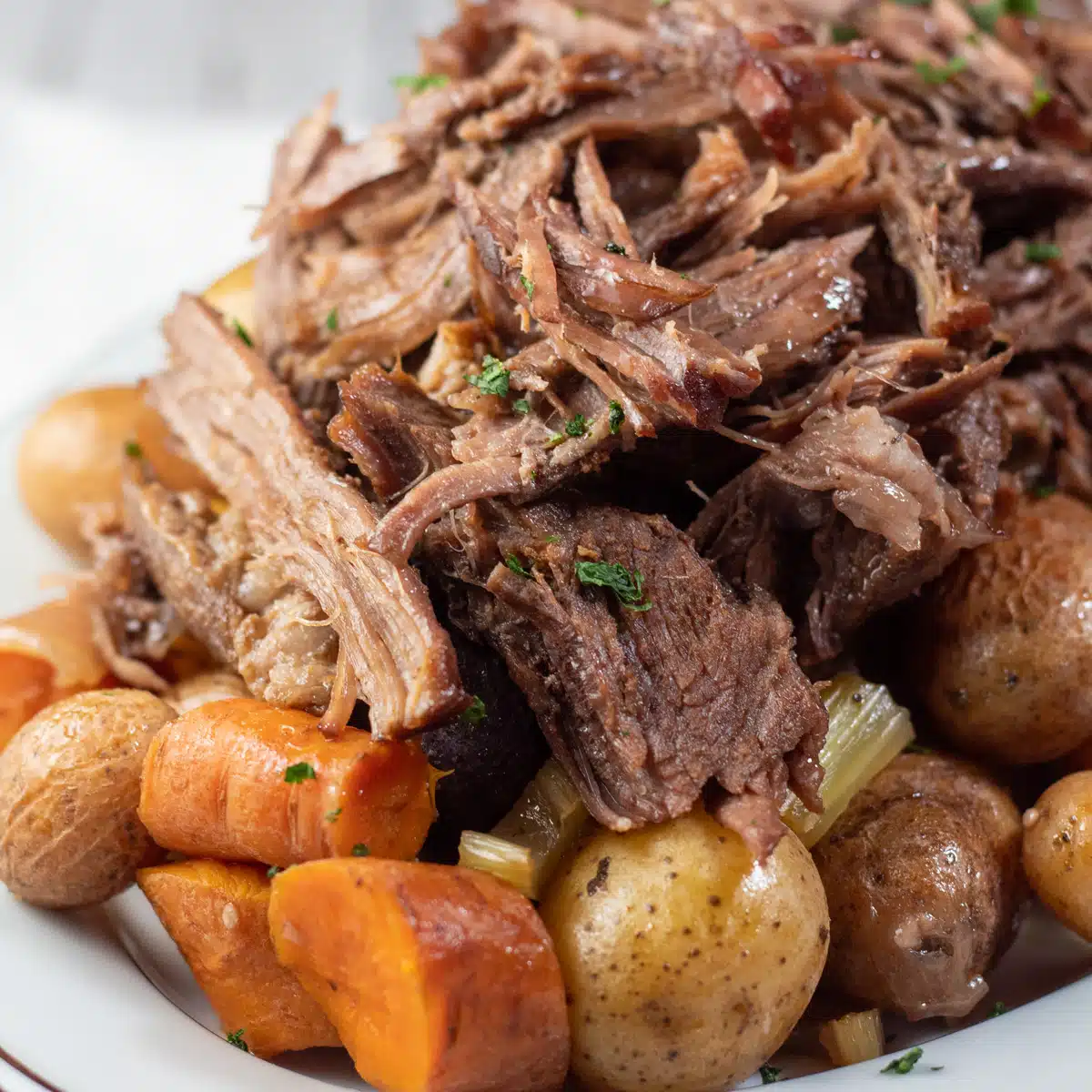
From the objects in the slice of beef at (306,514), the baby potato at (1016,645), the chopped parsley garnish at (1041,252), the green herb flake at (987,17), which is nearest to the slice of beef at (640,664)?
the slice of beef at (306,514)

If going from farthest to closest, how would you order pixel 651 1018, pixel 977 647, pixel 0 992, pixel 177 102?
pixel 177 102 → pixel 977 647 → pixel 0 992 → pixel 651 1018

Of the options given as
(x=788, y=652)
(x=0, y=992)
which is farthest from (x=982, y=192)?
(x=0, y=992)

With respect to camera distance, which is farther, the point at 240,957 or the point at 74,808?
the point at 74,808

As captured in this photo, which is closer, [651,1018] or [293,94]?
[651,1018]

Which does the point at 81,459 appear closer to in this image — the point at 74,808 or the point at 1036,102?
the point at 74,808

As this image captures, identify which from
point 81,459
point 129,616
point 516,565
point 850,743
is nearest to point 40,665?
point 129,616

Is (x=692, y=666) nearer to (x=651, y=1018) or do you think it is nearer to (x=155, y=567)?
(x=651, y=1018)

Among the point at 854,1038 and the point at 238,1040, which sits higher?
the point at 238,1040
